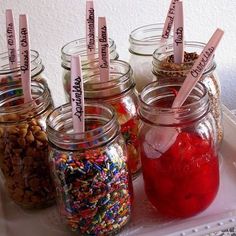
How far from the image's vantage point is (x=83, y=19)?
2.65 ft

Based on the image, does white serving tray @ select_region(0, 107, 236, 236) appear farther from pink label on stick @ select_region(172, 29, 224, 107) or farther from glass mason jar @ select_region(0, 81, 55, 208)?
pink label on stick @ select_region(172, 29, 224, 107)

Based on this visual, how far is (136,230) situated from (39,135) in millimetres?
154

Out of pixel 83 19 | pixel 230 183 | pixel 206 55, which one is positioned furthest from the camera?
pixel 83 19

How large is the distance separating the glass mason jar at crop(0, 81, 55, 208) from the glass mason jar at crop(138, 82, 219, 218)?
0.12m

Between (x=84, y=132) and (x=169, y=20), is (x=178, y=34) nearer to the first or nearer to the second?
(x=169, y=20)

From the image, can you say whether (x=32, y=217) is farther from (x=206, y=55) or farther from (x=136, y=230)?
(x=206, y=55)

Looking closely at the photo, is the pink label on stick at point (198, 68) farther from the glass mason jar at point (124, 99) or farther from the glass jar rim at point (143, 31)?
the glass jar rim at point (143, 31)

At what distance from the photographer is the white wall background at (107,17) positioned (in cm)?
78

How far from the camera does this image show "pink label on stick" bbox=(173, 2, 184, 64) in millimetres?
515

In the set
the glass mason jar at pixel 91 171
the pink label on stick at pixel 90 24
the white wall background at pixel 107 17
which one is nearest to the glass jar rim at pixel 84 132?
the glass mason jar at pixel 91 171

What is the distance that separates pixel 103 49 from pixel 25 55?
9 centimetres

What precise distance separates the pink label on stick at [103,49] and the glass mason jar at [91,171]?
0.05 metres

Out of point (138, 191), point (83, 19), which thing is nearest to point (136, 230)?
point (138, 191)

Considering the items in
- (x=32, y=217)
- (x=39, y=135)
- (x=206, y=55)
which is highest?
(x=206, y=55)
